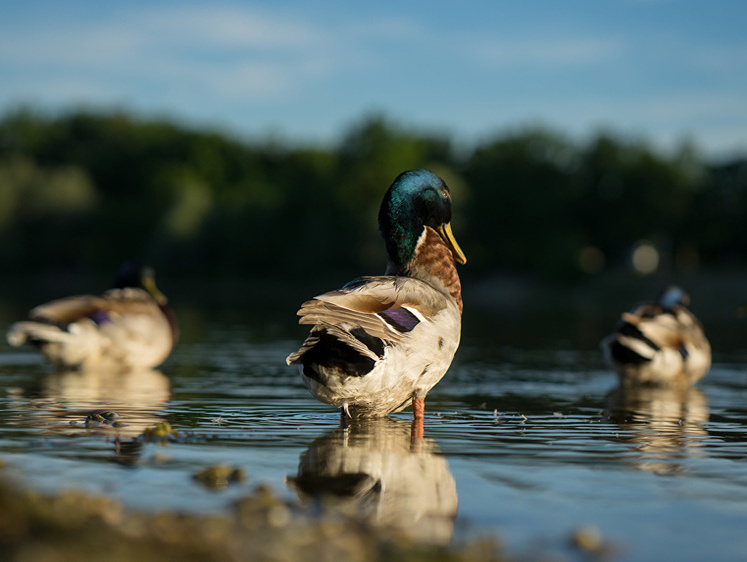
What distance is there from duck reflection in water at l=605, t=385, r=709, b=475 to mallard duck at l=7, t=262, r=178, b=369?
584 cm

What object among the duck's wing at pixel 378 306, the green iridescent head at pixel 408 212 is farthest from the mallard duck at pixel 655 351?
the duck's wing at pixel 378 306

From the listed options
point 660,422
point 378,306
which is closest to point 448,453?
point 378,306

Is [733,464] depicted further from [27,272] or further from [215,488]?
[27,272]

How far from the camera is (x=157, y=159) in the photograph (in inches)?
4636

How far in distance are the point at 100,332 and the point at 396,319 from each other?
6716 mm

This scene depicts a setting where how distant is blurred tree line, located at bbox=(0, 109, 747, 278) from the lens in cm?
7419

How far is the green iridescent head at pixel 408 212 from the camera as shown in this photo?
8086 mm

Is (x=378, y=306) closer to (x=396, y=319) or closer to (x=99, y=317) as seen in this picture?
(x=396, y=319)

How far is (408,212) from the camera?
811 cm

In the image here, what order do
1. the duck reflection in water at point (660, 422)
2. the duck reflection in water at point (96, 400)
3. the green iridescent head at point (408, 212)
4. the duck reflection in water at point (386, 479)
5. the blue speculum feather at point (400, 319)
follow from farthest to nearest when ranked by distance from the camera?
the green iridescent head at point (408, 212), the duck reflection in water at point (96, 400), the blue speculum feather at point (400, 319), the duck reflection in water at point (660, 422), the duck reflection in water at point (386, 479)

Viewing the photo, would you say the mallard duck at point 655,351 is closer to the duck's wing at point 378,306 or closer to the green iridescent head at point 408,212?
the green iridescent head at point 408,212

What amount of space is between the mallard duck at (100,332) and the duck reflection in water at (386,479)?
5.96m

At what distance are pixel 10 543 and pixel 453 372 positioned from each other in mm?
10418

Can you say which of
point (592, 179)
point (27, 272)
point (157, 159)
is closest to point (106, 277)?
Answer: point (27, 272)
